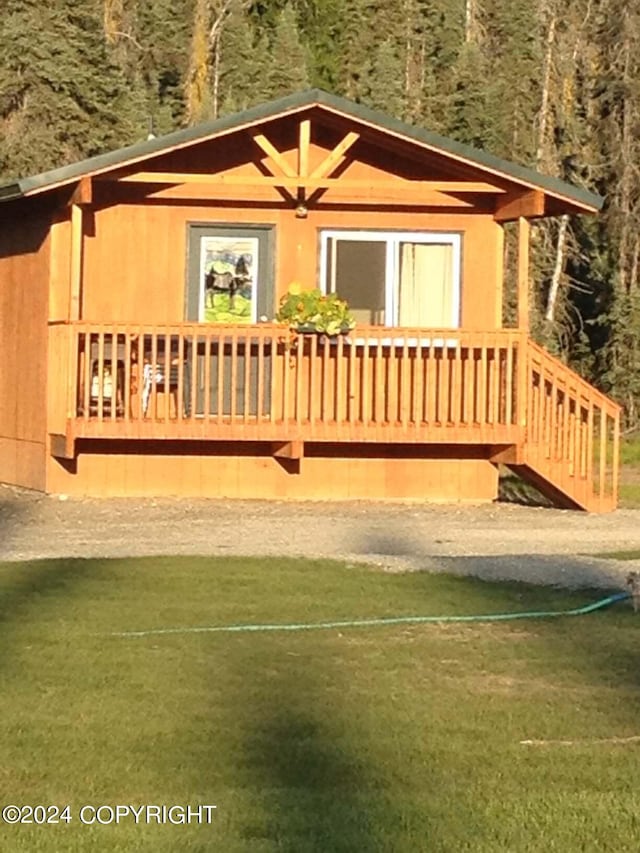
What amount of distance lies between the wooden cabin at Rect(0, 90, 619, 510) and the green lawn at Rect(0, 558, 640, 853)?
6039 mm

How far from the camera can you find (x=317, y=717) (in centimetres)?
745

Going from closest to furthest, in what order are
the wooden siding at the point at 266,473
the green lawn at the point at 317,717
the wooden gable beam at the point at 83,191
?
1. the green lawn at the point at 317,717
2. the wooden gable beam at the point at 83,191
3. the wooden siding at the point at 266,473

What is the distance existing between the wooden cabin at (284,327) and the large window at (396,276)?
0.07 ft

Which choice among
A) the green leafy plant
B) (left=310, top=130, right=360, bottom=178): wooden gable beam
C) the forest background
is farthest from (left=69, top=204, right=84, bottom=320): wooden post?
the forest background

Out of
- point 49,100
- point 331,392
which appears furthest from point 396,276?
point 49,100

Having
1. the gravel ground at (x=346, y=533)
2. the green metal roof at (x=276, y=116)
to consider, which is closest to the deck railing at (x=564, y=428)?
the gravel ground at (x=346, y=533)

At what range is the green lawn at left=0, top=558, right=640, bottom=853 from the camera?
573 centimetres

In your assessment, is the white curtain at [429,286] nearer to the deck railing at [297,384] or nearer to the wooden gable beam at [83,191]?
the deck railing at [297,384]

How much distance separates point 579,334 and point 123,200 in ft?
73.6

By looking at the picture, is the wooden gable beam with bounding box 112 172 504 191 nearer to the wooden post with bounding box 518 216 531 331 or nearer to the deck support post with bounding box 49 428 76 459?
the wooden post with bounding box 518 216 531 331

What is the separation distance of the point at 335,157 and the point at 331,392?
7.38 feet

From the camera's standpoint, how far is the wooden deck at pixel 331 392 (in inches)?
669

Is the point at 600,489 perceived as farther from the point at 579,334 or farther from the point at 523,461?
the point at 579,334

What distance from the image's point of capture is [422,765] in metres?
6.59
